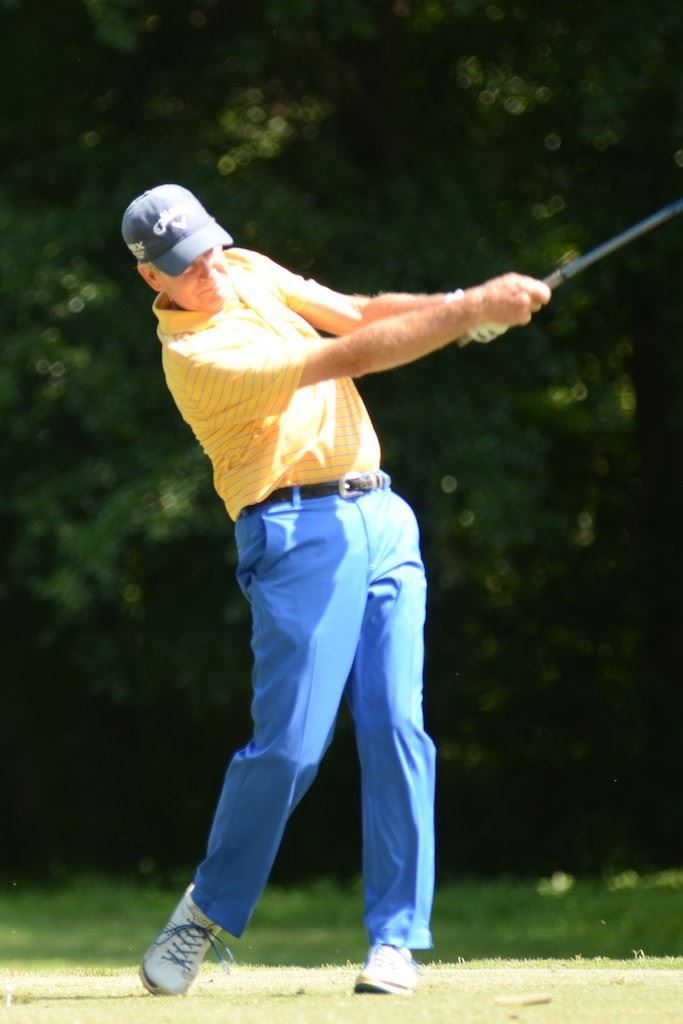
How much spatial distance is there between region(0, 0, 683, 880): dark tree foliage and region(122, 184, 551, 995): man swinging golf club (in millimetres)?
4232

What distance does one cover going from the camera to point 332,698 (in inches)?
162

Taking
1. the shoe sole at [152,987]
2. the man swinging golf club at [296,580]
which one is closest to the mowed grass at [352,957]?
the shoe sole at [152,987]

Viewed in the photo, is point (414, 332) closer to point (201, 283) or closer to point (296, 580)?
point (201, 283)

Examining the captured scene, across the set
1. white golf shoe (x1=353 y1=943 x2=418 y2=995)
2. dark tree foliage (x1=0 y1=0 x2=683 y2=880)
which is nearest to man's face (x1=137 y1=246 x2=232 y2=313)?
white golf shoe (x1=353 y1=943 x2=418 y2=995)

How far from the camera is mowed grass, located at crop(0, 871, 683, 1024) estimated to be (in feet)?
12.3

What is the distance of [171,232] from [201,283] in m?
0.14

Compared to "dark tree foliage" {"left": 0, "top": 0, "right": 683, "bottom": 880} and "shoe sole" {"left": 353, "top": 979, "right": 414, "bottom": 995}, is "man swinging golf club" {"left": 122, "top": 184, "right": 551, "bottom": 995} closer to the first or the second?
"shoe sole" {"left": 353, "top": 979, "right": 414, "bottom": 995}

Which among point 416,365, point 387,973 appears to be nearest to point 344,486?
point 387,973

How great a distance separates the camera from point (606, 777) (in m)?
12.1

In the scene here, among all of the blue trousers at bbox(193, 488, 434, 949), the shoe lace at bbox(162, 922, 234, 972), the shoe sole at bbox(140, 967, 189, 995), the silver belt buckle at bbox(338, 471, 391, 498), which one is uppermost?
the silver belt buckle at bbox(338, 471, 391, 498)

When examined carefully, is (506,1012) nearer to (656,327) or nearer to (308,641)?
(308,641)

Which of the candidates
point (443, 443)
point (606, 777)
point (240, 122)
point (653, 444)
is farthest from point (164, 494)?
point (606, 777)

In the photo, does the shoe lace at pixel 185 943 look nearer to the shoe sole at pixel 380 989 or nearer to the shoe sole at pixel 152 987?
the shoe sole at pixel 152 987

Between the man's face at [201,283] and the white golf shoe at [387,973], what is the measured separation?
153 centimetres
